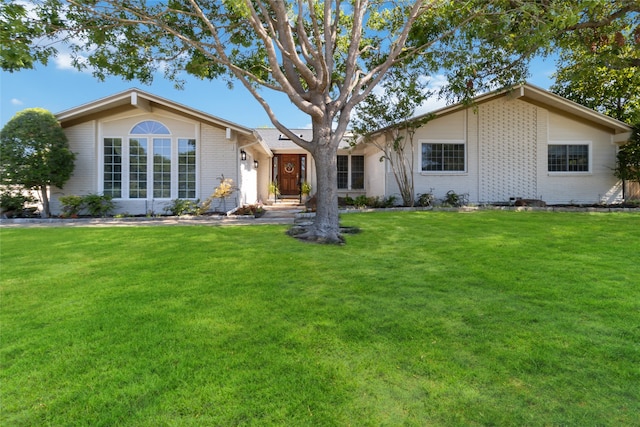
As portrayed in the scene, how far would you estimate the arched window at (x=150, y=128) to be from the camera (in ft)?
41.8

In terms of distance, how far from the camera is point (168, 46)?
392 inches

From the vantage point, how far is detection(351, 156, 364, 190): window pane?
17656mm

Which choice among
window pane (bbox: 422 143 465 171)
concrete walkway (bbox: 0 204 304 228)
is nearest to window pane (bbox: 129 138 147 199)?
concrete walkway (bbox: 0 204 304 228)

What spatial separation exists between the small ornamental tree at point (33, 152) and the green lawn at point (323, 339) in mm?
7080

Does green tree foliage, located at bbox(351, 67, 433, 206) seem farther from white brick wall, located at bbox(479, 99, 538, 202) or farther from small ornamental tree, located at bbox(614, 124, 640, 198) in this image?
small ornamental tree, located at bbox(614, 124, 640, 198)

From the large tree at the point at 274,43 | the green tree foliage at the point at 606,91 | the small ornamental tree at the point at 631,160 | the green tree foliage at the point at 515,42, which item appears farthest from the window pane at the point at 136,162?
the green tree foliage at the point at 606,91

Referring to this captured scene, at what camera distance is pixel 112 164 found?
1274 centimetres

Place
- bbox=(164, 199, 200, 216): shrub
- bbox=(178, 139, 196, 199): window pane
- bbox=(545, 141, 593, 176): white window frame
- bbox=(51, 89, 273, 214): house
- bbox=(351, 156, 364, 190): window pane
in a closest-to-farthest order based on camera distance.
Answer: bbox=(164, 199, 200, 216): shrub < bbox=(51, 89, 273, 214): house < bbox=(178, 139, 196, 199): window pane < bbox=(545, 141, 593, 176): white window frame < bbox=(351, 156, 364, 190): window pane

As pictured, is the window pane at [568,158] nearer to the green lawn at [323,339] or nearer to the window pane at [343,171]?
the window pane at [343,171]

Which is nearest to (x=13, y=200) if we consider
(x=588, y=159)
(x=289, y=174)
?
(x=289, y=174)

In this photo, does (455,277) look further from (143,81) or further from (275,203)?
(275,203)

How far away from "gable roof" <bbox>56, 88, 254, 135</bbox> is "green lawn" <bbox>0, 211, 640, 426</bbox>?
7722mm

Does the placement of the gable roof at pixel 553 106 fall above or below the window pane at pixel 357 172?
above

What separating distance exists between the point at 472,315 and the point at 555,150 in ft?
47.7
